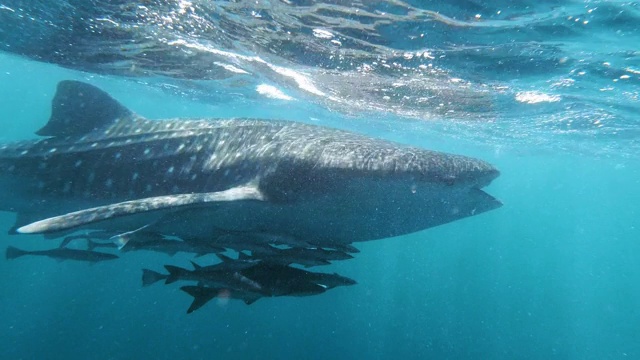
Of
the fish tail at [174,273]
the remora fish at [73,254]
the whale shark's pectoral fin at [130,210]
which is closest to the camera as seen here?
the whale shark's pectoral fin at [130,210]

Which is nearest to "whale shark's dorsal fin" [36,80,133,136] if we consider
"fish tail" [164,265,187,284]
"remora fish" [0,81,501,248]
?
"remora fish" [0,81,501,248]

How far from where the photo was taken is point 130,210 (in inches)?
157

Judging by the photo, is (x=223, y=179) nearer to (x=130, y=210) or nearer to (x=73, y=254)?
(x=130, y=210)

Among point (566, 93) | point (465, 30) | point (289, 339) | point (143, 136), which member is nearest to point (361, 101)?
point (566, 93)

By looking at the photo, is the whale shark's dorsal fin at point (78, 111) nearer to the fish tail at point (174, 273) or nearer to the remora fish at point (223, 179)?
the remora fish at point (223, 179)

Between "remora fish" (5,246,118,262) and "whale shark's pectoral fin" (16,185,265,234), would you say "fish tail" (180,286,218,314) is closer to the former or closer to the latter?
"whale shark's pectoral fin" (16,185,265,234)

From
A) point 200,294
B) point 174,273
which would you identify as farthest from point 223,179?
point 200,294

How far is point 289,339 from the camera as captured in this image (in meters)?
21.7

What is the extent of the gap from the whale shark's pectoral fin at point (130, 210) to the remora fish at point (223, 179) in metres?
0.01

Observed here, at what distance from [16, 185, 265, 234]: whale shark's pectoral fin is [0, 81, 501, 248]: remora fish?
0.05ft

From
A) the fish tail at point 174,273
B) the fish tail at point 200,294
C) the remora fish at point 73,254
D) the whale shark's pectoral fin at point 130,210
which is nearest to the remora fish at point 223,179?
the whale shark's pectoral fin at point 130,210

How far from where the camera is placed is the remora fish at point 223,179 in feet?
13.5

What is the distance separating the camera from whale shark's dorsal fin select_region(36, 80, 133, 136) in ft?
23.4

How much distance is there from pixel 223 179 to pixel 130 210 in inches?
61.0
